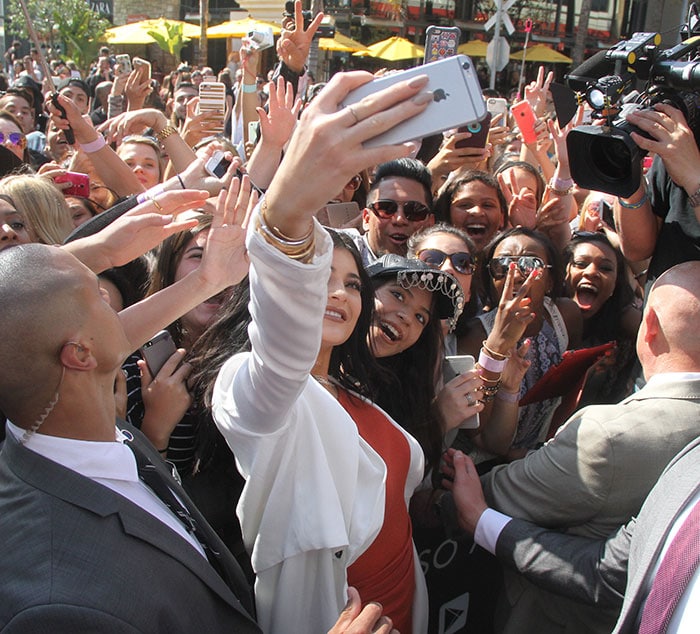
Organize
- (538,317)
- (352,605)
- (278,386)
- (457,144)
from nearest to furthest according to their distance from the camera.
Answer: (278,386) < (352,605) < (538,317) < (457,144)

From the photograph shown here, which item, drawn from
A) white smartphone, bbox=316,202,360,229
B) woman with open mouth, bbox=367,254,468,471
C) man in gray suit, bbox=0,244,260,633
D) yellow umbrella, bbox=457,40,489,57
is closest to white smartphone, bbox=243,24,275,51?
white smartphone, bbox=316,202,360,229

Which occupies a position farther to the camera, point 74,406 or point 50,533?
point 74,406

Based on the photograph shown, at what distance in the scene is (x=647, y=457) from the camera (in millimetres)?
1816

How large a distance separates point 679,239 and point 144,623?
6.73 feet

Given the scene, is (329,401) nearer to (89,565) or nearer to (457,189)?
(89,565)

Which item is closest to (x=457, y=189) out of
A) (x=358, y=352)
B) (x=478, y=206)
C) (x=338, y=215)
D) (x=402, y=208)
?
(x=478, y=206)

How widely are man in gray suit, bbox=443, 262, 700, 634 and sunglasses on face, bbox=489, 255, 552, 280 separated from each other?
1.02 meters

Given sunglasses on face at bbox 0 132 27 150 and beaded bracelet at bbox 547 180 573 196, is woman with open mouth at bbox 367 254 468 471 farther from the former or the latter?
sunglasses on face at bbox 0 132 27 150

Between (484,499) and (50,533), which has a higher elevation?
(50,533)

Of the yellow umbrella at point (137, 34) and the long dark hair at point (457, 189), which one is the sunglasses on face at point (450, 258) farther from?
the yellow umbrella at point (137, 34)

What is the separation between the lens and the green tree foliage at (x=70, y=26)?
2322cm

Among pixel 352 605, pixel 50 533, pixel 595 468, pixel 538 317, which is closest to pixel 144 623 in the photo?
pixel 50 533

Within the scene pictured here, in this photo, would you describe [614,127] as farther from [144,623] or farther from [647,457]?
[144,623]

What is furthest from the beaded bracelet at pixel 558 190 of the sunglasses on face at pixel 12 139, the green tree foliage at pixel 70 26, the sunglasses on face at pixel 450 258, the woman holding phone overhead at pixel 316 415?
the green tree foliage at pixel 70 26
